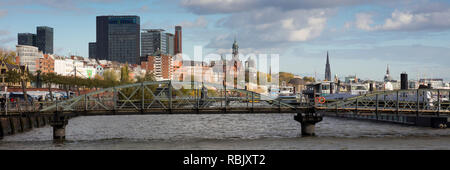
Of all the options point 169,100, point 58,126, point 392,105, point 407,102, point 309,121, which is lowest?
point 58,126

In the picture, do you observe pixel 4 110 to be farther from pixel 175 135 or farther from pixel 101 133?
pixel 175 135

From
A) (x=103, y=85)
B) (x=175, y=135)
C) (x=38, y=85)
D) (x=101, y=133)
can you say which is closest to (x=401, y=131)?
(x=175, y=135)

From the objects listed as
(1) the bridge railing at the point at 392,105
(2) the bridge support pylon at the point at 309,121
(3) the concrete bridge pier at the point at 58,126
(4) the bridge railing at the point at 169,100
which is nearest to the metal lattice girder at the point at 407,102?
(1) the bridge railing at the point at 392,105

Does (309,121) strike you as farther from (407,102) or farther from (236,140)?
(407,102)

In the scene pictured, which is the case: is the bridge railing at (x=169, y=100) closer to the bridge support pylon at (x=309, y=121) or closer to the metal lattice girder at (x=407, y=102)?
the bridge support pylon at (x=309, y=121)

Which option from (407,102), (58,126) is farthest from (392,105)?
(58,126)

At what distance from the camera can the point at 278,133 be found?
5972 centimetres

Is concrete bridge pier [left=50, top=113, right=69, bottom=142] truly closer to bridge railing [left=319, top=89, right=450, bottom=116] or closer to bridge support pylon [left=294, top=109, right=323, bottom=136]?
bridge support pylon [left=294, top=109, right=323, bottom=136]

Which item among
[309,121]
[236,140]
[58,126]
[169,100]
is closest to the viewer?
[236,140]

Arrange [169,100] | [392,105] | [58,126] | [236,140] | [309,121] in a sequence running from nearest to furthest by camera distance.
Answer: [236,140]
[58,126]
[169,100]
[309,121]
[392,105]

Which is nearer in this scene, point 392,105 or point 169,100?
point 169,100

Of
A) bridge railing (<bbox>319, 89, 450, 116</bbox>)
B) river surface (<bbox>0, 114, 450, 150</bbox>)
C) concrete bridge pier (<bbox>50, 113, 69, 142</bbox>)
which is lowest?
river surface (<bbox>0, 114, 450, 150</bbox>)

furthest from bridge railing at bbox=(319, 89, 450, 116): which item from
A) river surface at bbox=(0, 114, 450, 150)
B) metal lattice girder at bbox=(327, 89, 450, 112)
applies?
river surface at bbox=(0, 114, 450, 150)
